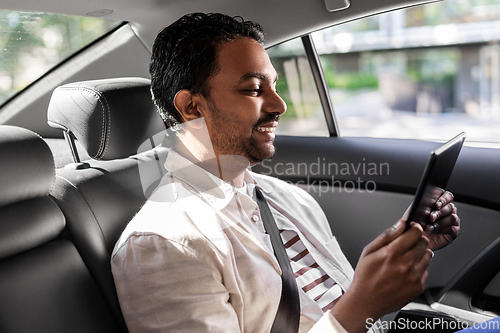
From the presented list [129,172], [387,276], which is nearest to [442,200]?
[387,276]

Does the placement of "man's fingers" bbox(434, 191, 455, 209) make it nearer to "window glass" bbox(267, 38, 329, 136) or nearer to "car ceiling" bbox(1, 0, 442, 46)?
"car ceiling" bbox(1, 0, 442, 46)

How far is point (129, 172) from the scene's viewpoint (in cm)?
138

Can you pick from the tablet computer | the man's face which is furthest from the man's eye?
the tablet computer

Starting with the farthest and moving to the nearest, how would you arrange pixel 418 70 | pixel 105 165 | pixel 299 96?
pixel 418 70, pixel 299 96, pixel 105 165

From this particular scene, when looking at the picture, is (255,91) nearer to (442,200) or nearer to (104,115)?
(104,115)

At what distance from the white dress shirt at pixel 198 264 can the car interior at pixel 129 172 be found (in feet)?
0.43

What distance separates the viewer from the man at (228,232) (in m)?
0.90

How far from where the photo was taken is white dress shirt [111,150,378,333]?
3.11ft

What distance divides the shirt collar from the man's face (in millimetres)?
78

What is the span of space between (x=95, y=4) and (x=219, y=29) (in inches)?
25.0

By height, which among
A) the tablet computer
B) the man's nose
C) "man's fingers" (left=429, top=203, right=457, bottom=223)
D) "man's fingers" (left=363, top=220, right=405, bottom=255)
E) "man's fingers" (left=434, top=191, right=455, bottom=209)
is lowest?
"man's fingers" (left=429, top=203, right=457, bottom=223)

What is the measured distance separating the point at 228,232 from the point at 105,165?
500mm

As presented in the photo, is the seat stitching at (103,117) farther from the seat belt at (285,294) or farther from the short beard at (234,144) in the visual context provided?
the seat belt at (285,294)

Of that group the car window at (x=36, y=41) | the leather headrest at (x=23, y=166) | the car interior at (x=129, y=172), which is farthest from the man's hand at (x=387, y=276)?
the car window at (x=36, y=41)
